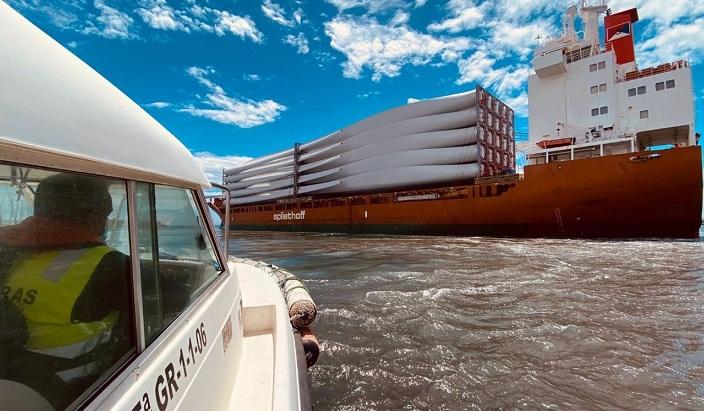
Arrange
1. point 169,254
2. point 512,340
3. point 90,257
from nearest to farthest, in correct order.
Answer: point 90,257 → point 169,254 → point 512,340

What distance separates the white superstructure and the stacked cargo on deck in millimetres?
2721

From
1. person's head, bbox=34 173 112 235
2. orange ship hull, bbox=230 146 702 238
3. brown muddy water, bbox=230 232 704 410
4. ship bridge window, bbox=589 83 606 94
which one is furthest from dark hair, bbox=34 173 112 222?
ship bridge window, bbox=589 83 606 94

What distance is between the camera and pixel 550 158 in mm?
18625

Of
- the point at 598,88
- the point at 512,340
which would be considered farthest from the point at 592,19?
the point at 512,340

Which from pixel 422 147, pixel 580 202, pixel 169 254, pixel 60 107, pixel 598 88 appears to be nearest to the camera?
pixel 60 107

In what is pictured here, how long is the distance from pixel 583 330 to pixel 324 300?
285 cm

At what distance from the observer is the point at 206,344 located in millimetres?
1240

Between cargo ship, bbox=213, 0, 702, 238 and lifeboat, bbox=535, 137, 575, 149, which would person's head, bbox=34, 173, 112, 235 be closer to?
cargo ship, bbox=213, 0, 702, 238

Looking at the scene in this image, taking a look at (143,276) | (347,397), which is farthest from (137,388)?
(347,397)

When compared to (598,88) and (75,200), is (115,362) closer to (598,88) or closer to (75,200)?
(75,200)

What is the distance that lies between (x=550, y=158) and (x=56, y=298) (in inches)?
842

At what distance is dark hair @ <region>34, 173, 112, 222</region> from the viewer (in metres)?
0.72

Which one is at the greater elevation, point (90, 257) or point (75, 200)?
point (75, 200)

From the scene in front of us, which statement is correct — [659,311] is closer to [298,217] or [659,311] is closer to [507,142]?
[507,142]
